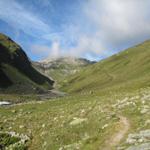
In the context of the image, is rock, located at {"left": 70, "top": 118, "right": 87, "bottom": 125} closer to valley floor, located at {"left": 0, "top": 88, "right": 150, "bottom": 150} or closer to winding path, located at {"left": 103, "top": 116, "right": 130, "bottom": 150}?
valley floor, located at {"left": 0, "top": 88, "right": 150, "bottom": 150}

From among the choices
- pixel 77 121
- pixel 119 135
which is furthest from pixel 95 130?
pixel 77 121

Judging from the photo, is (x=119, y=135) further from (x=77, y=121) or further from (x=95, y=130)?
(x=77, y=121)

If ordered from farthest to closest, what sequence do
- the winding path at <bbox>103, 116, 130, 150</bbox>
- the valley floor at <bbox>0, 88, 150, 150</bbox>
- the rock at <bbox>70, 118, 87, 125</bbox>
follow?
1. the rock at <bbox>70, 118, 87, 125</bbox>
2. the valley floor at <bbox>0, 88, 150, 150</bbox>
3. the winding path at <bbox>103, 116, 130, 150</bbox>

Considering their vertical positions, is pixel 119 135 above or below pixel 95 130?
below

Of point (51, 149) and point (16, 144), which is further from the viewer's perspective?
point (16, 144)

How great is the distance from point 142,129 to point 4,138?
15837mm

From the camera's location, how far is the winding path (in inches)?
1078

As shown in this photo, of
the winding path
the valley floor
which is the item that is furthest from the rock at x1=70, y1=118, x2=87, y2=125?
the winding path

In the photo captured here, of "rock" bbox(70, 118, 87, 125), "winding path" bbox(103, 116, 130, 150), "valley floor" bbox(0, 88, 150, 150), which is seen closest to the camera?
"winding path" bbox(103, 116, 130, 150)

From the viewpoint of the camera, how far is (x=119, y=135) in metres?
29.6

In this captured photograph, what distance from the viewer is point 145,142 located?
84.4ft

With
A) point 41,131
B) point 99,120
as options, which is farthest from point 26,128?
point 99,120

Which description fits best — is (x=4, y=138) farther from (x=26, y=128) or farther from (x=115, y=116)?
(x=115, y=116)

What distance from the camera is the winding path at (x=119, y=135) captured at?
2738 centimetres
